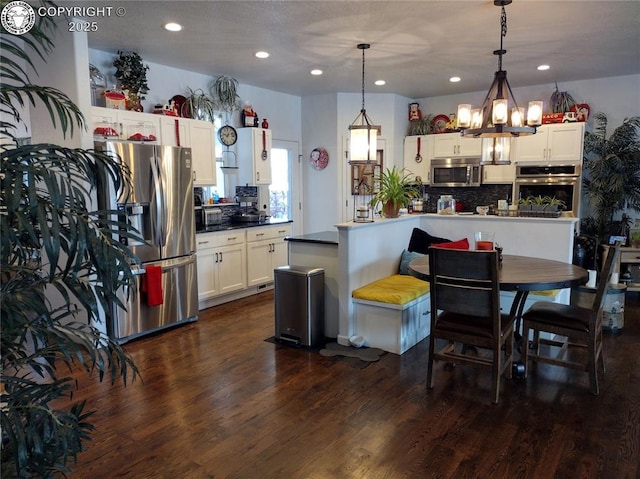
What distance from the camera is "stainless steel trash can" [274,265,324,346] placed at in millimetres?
3906

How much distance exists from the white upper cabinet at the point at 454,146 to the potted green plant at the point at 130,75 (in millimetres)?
4049

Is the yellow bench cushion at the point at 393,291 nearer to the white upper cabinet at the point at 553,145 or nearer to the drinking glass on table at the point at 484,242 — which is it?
the drinking glass on table at the point at 484,242

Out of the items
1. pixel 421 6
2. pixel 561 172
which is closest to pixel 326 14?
pixel 421 6

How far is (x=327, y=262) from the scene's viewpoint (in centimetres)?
409

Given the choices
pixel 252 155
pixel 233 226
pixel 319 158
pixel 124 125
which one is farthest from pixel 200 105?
pixel 319 158

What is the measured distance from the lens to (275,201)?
22.8 feet

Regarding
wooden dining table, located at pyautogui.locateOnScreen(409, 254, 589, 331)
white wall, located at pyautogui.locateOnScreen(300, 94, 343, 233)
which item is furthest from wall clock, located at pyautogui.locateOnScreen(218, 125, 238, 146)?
wooden dining table, located at pyautogui.locateOnScreen(409, 254, 589, 331)

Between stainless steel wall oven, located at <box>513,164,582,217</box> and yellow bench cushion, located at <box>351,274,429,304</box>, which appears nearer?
yellow bench cushion, located at <box>351,274,429,304</box>

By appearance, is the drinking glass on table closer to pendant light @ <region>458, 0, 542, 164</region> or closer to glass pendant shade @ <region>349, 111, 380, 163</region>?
pendant light @ <region>458, 0, 542, 164</region>

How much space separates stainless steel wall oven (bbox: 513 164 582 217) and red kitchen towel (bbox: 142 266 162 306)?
181 inches

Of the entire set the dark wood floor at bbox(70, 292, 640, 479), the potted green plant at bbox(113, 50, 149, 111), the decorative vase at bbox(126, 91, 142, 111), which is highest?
the potted green plant at bbox(113, 50, 149, 111)

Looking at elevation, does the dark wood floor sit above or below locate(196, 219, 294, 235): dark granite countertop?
below

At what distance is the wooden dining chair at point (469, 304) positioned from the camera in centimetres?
284

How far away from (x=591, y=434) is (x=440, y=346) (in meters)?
1.45
